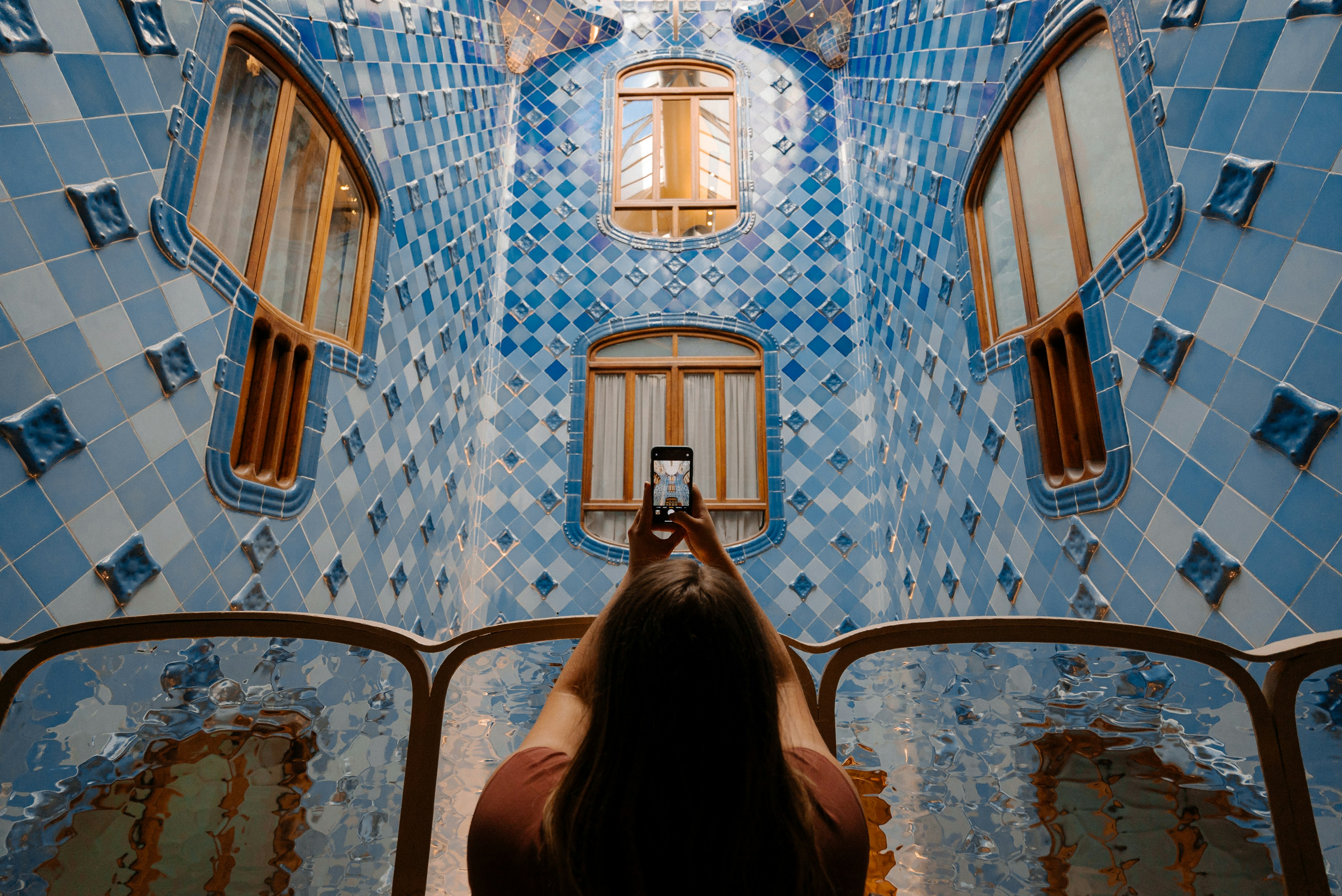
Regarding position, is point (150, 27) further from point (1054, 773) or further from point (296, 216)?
point (1054, 773)

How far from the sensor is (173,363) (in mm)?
2609

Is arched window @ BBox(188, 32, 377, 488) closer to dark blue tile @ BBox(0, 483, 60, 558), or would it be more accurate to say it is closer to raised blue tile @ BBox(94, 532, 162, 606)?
raised blue tile @ BBox(94, 532, 162, 606)

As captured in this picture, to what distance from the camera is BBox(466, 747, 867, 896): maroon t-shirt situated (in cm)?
87

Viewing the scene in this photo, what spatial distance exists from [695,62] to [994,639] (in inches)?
261

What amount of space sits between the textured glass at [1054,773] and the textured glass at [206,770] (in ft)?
3.22

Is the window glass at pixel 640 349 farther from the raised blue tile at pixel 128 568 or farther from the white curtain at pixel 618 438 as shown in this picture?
the raised blue tile at pixel 128 568

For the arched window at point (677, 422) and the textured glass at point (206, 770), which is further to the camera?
Result: the arched window at point (677, 422)

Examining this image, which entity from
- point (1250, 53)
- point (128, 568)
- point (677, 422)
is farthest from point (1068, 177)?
point (128, 568)

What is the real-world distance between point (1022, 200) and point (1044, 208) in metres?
0.20

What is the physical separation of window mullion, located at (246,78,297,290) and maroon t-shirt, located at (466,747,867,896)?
2.95 metres

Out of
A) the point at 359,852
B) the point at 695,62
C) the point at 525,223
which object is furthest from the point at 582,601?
the point at 695,62

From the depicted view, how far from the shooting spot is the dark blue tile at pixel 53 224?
2.06 metres

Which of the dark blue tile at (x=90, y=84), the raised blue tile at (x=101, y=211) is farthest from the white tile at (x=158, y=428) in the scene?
the dark blue tile at (x=90, y=84)

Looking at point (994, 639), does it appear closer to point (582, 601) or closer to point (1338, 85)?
point (1338, 85)
